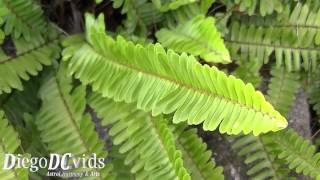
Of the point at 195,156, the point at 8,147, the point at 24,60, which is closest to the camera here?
the point at 8,147

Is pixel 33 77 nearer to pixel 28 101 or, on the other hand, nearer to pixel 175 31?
pixel 28 101

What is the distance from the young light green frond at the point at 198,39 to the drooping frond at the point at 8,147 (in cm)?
78

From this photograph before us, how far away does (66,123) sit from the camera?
218 cm

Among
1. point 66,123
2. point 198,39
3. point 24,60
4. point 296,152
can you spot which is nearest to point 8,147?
point 66,123

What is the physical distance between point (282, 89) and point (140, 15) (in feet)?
2.56

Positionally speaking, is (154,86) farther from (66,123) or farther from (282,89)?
(282,89)

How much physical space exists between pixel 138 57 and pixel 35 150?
687 mm

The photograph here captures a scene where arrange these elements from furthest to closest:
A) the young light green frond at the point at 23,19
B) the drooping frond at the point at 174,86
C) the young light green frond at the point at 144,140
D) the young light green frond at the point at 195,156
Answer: the young light green frond at the point at 23,19 < the young light green frond at the point at 195,156 < the young light green frond at the point at 144,140 < the drooping frond at the point at 174,86

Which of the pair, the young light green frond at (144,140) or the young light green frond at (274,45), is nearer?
the young light green frond at (144,140)

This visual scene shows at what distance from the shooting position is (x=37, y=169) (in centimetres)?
218

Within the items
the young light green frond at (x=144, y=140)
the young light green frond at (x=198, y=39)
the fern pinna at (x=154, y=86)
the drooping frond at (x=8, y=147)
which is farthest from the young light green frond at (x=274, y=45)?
the drooping frond at (x=8, y=147)

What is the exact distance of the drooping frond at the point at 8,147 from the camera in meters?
1.89

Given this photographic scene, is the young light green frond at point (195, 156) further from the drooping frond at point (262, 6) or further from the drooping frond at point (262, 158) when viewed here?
the drooping frond at point (262, 6)

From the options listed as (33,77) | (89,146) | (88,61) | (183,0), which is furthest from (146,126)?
(33,77)
